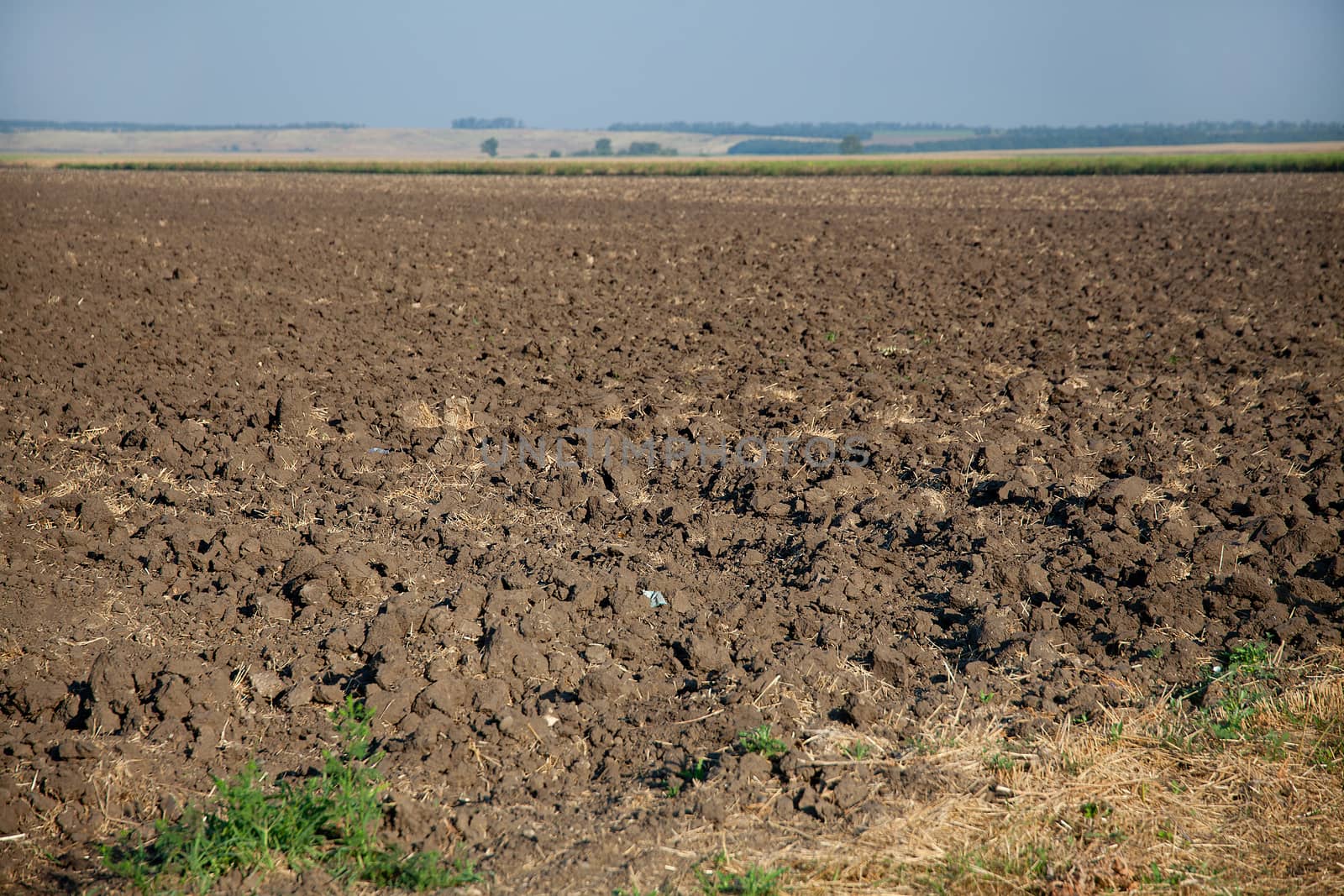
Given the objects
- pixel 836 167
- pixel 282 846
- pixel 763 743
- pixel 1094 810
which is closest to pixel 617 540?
pixel 763 743

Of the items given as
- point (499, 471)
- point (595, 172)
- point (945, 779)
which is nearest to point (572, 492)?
point (499, 471)

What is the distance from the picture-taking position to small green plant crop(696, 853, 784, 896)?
3.39 m

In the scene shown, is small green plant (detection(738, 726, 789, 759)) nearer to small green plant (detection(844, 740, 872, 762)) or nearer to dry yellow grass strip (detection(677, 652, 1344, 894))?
small green plant (detection(844, 740, 872, 762))

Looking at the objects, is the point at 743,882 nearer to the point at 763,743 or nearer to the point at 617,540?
the point at 763,743

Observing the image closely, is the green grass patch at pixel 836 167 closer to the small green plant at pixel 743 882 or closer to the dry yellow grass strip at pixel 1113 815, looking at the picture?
the dry yellow grass strip at pixel 1113 815

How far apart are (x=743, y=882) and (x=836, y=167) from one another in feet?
225

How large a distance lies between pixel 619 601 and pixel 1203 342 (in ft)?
30.9

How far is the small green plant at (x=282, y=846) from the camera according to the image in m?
3.42

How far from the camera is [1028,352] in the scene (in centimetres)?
1156

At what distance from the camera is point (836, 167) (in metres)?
68.0

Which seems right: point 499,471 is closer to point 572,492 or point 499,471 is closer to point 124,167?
point 572,492

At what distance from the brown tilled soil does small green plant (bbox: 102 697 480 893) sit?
0.43 ft

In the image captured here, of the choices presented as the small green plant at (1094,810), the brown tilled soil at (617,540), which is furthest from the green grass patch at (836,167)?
the small green plant at (1094,810)

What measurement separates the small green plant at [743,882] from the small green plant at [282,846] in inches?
31.4
